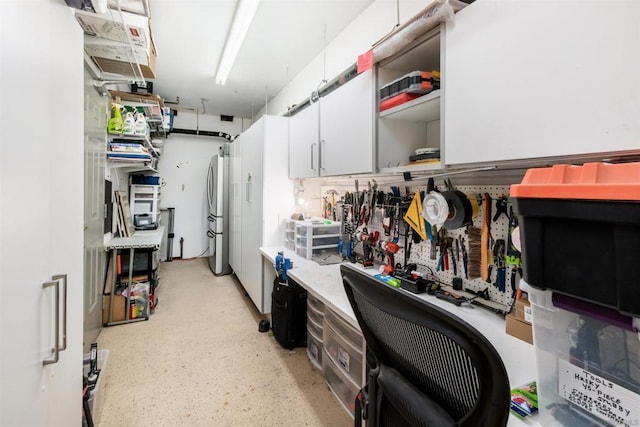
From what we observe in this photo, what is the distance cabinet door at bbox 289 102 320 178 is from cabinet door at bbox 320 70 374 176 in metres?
0.11

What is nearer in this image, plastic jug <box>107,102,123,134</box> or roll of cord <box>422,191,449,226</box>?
roll of cord <box>422,191,449,226</box>

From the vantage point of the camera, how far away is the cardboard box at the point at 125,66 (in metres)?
2.22

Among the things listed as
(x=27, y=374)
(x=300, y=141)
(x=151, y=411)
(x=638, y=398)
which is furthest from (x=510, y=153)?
(x=151, y=411)

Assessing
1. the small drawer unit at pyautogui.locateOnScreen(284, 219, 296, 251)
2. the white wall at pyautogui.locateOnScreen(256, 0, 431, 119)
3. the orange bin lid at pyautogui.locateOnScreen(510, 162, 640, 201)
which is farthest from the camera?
the small drawer unit at pyautogui.locateOnScreen(284, 219, 296, 251)

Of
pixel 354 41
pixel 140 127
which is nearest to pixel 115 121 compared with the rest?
pixel 140 127

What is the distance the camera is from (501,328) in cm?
123

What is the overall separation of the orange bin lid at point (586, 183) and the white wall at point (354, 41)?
1631mm

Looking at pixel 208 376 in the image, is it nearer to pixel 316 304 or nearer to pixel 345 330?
pixel 316 304

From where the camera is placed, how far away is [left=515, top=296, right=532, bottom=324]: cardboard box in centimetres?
111

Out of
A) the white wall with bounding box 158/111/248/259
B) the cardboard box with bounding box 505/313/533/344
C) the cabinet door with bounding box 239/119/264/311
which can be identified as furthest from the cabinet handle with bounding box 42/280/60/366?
the white wall with bounding box 158/111/248/259

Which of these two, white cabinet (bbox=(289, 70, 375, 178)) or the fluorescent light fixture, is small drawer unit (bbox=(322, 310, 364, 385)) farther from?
the fluorescent light fixture

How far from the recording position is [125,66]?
2332 millimetres

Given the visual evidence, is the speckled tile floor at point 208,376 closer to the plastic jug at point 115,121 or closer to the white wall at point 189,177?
the plastic jug at point 115,121

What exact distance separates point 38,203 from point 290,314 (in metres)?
1.90
